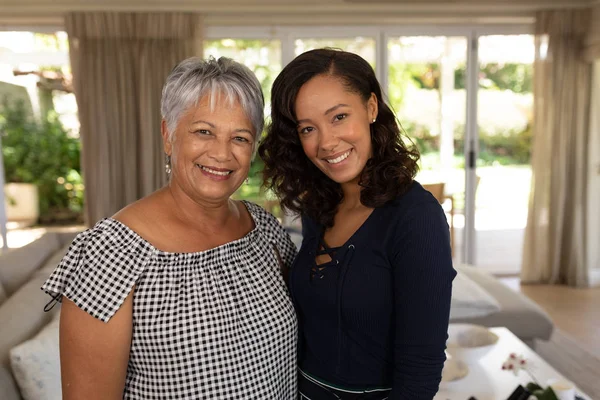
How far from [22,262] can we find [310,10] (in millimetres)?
3070

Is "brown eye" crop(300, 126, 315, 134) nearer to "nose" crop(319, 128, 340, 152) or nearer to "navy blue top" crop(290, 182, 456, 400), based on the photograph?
"nose" crop(319, 128, 340, 152)

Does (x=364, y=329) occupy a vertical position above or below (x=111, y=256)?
below

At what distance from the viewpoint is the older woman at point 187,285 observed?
1091 millimetres

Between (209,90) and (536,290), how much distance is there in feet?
14.3

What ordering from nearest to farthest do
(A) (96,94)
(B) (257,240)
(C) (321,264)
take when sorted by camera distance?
1. (C) (321,264)
2. (B) (257,240)
3. (A) (96,94)

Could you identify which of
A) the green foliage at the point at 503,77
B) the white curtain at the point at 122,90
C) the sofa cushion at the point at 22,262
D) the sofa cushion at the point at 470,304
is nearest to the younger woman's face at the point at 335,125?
the sofa cushion at the point at 470,304

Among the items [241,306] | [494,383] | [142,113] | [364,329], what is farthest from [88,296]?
[142,113]

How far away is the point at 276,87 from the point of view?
128 cm

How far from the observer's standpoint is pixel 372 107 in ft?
4.27

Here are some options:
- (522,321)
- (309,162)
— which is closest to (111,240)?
(309,162)

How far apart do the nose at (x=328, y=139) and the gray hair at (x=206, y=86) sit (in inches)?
6.7

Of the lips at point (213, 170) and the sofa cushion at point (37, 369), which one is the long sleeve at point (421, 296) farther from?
the sofa cushion at point (37, 369)

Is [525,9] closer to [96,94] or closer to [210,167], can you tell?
[96,94]

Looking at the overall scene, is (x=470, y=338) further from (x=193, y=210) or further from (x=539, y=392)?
(x=193, y=210)
